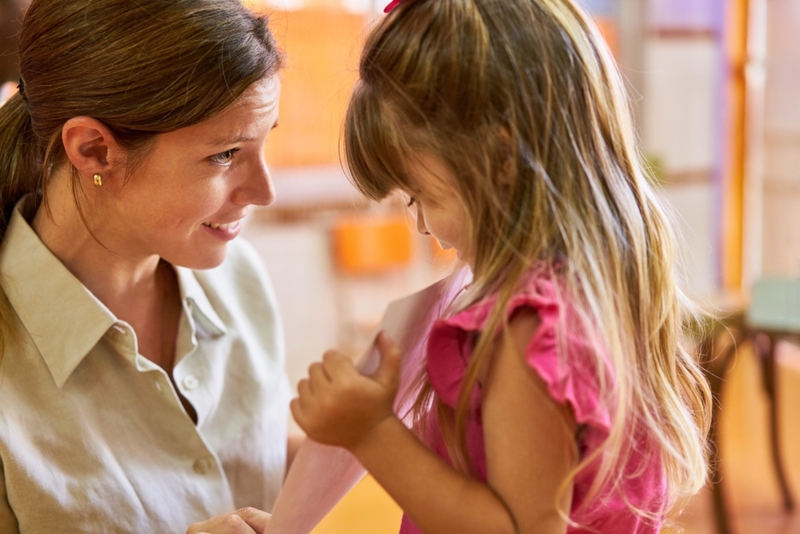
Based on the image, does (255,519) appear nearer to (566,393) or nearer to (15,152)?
(566,393)

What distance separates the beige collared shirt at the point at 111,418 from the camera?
3.38ft

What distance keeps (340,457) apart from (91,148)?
1.72 feet

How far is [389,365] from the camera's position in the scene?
81 centimetres

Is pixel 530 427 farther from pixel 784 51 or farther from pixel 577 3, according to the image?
pixel 784 51

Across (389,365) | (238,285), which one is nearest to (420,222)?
(389,365)

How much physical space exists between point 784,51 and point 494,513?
4.09 meters

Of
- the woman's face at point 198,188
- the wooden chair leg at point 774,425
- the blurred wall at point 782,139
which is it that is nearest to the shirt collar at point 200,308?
the woman's face at point 198,188

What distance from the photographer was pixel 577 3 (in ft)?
2.92

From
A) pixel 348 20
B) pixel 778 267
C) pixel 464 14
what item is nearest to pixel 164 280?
pixel 464 14

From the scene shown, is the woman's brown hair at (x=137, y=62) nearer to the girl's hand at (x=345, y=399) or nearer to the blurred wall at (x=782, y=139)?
the girl's hand at (x=345, y=399)

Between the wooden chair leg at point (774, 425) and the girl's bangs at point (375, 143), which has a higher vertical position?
the girl's bangs at point (375, 143)

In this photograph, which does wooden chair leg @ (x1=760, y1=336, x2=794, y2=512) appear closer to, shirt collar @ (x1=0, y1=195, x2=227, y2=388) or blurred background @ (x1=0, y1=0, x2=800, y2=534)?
blurred background @ (x1=0, y1=0, x2=800, y2=534)

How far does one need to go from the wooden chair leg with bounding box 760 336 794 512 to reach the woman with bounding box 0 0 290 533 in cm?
212

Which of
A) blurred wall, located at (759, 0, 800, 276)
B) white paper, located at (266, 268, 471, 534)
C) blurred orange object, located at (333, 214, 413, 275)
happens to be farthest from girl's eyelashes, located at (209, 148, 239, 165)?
blurred wall, located at (759, 0, 800, 276)
